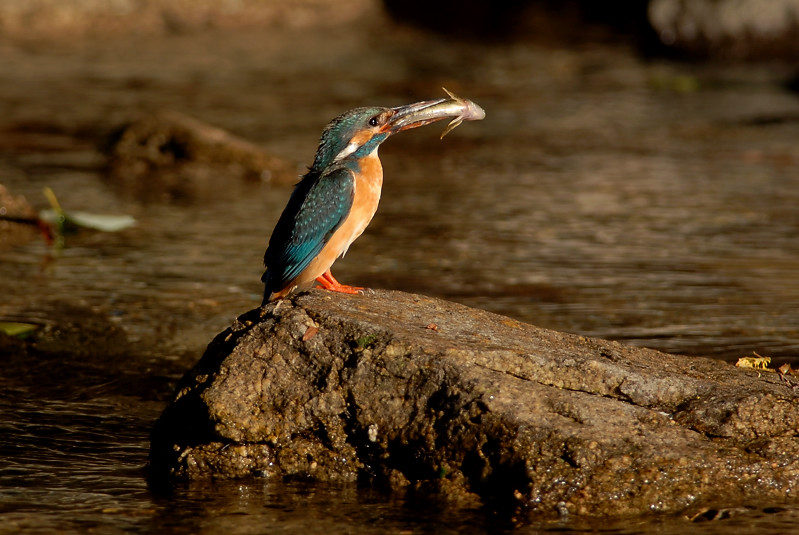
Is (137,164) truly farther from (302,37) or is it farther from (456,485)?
(302,37)

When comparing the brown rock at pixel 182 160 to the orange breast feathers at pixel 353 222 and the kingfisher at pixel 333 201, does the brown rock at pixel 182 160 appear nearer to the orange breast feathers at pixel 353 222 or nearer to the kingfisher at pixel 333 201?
the kingfisher at pixel 333 201

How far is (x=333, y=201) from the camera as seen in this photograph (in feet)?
18.0

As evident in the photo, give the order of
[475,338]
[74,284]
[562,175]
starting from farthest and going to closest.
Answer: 1. [562,175]
2. [74,284]
3. [475,338]

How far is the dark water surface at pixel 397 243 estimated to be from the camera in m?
4.75

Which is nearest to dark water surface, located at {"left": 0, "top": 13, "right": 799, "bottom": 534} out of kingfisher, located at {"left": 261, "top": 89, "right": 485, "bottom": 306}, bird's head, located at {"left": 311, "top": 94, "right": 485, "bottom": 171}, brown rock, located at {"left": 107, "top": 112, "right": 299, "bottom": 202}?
brown rock, located at {"left": 107, "top": 112, "right": 299, "bottom": 202}

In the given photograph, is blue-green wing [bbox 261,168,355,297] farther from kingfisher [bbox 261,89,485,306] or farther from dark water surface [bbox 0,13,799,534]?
dark water surface [bbox 0,13,799,534]

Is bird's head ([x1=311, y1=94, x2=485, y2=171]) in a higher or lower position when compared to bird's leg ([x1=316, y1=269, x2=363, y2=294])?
higher

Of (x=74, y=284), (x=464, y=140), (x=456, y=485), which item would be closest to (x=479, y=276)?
(x=74, y=284)

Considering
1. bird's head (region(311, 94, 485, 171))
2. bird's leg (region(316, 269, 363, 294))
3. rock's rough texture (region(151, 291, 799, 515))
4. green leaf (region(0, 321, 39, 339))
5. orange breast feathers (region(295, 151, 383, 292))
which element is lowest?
rock's rough texture (region(151, 291, 799, 515))

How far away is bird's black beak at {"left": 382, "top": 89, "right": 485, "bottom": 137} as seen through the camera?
228 inches

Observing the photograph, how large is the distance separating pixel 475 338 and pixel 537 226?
5434 mm

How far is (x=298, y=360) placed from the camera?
16.0ft

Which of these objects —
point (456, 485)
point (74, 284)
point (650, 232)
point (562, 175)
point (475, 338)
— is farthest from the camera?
point (562, 175)

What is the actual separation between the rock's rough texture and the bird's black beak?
3.63 feet
